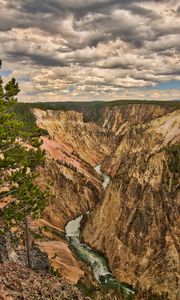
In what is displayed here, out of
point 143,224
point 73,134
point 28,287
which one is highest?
point 28,287

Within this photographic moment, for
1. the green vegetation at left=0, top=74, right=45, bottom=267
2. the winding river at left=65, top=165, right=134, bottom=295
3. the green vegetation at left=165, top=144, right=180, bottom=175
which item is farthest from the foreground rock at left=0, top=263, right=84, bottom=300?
the green vegetation at left=165, top=144, right=180, bottom=175

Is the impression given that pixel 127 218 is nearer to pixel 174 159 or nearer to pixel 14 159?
pixel 174 159

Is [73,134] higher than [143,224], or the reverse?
[73,134]

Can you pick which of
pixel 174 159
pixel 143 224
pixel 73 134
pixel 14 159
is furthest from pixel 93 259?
pixel 73 134

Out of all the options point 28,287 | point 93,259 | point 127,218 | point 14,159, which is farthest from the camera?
point 93,259

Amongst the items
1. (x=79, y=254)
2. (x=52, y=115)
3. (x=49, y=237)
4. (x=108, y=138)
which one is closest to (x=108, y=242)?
(x=79, y=254)

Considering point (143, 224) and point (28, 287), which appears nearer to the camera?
point (28, 287)

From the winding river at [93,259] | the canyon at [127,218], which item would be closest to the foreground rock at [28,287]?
the canyon at [127,218]

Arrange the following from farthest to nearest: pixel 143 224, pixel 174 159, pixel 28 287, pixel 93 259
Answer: pixel 93 259, pixel 174 159, pixel 143 224, pixel 28 287

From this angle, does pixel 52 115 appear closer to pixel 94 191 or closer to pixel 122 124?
pixel 94 191
